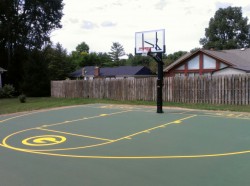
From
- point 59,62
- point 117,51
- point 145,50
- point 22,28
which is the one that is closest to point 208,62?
point 145,50

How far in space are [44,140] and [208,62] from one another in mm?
23840

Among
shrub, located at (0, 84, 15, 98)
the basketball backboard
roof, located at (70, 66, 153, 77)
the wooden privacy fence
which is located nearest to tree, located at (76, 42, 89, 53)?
roof, located at (70, 66, 153, 77)

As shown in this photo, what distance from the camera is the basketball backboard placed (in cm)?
1514

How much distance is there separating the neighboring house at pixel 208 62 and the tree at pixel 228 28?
2607cm

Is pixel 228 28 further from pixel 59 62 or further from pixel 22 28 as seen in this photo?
pixel 22 28

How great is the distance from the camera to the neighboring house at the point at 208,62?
28109 mm

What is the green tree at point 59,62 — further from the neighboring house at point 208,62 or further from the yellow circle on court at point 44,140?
the yellow circle on court at point 44,140

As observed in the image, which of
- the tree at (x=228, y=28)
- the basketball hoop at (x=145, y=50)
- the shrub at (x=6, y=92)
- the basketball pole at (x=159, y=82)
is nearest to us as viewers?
the basketball pole at (x=159, y=82)

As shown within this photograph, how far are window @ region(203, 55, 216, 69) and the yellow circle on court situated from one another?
75.8ft

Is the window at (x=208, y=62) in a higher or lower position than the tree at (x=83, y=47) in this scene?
lower

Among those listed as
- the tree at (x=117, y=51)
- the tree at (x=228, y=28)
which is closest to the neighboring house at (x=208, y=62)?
the tree at (x=228, y=28)

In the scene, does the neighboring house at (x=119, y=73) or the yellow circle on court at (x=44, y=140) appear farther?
the neighboring house at (x=119, y=73)

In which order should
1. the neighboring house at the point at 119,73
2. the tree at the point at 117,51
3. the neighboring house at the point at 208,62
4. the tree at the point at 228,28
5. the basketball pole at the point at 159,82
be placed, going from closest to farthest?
the basketball pole at the point at 159,82, the neighboring house at the point at 208,62, the neighboring house at the point at 119,73, the tree at the point at 228,28, the tree at the point at 117,51

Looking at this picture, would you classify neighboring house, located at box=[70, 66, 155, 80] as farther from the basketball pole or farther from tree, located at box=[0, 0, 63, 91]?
the basketball pole
